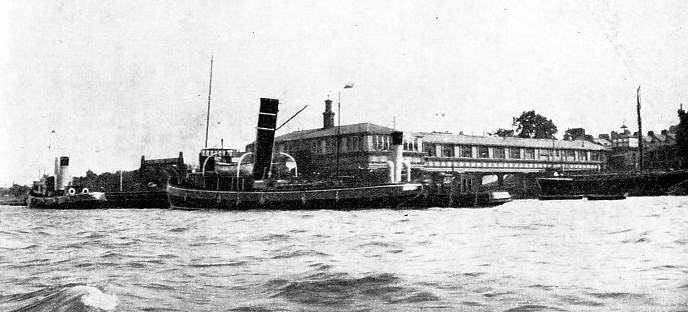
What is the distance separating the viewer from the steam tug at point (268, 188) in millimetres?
32406

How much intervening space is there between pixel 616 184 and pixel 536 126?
35230 millimetres

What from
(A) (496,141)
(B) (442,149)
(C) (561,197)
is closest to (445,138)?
(B) (442,149)

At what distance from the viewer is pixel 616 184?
5153 cm

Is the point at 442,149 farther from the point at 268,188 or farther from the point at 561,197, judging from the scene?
the point at 268,188

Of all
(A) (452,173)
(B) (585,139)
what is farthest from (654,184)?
(B) (585,139)

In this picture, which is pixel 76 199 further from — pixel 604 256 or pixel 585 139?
pixel 585 139

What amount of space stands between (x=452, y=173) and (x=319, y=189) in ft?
95.8

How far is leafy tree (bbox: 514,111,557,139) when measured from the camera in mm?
85656

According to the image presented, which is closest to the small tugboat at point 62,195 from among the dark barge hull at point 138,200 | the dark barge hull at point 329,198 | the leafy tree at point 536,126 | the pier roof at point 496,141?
the dark barge hull at point 138,200

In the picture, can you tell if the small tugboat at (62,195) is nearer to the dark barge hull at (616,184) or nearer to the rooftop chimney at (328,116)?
the rooftop chimney at (328,116)

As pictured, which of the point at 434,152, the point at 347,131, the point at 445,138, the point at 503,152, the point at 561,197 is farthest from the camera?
the point at 503,152

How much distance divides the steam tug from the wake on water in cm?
2463

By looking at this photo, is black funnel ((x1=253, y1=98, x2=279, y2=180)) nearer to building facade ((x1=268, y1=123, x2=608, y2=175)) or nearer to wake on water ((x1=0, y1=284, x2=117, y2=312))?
building facade ((x1=268, y1=123, x2=608, y2=175))

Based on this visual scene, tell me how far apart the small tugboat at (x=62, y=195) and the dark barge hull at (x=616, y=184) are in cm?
3604
